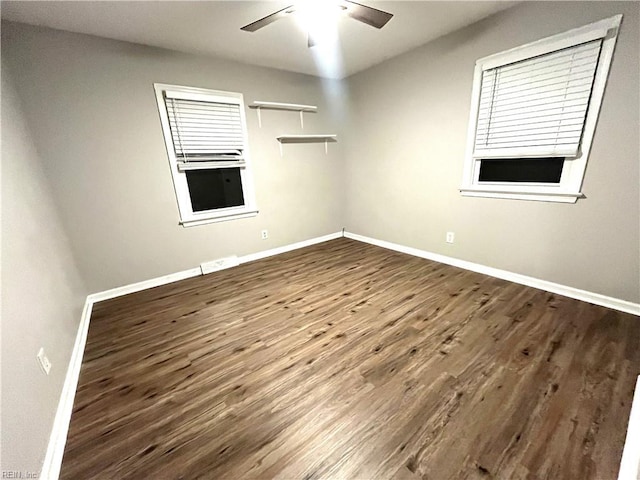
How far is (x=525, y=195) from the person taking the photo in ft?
8.36

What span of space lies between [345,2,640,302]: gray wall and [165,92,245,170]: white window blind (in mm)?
1839

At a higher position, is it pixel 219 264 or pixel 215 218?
pixel 215 218

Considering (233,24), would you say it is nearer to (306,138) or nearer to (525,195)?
(306,138)

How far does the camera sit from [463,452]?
1.21 metres

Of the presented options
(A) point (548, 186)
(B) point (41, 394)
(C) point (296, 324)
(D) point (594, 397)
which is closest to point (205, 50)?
(C) point (296, 324)

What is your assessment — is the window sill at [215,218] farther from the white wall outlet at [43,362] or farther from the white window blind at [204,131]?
the white wall outlet at [43,362]

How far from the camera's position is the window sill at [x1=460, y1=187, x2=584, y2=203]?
7.53 feet

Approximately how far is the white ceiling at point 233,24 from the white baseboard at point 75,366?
7.98 feet

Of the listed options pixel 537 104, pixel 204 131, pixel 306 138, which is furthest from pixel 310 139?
pixel 537 104

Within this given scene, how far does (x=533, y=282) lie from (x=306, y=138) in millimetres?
3341

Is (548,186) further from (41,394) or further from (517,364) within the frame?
(41,394)

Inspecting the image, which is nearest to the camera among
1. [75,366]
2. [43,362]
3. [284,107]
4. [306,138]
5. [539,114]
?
[43,362]

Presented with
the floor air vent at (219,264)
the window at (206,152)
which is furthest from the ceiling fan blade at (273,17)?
the floor air vent at (219,264)

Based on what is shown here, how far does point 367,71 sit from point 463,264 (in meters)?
2.91
